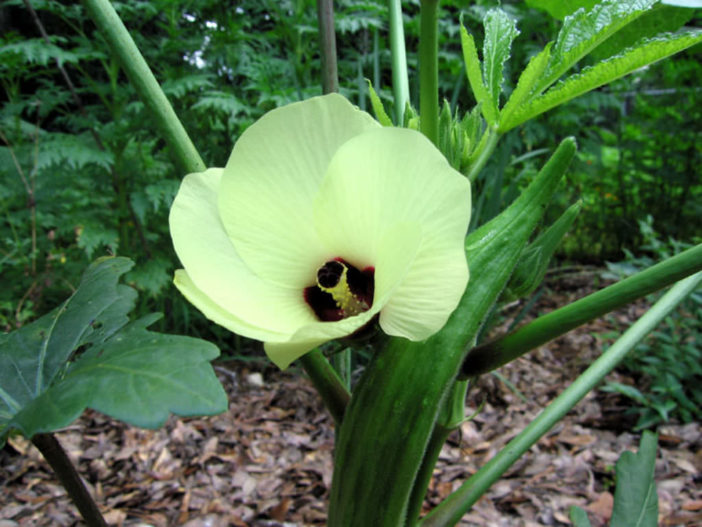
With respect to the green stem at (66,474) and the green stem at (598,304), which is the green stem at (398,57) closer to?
the green stem at (598,304)

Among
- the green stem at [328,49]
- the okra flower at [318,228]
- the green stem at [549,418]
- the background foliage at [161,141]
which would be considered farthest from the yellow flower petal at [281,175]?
the background foliage at [161,141]

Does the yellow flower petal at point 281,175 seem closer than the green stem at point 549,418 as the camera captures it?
Yes

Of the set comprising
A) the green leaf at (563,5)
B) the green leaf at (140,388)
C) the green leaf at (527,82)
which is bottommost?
the green leaf at (140,388)

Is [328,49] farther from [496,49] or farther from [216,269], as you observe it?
[216,269]

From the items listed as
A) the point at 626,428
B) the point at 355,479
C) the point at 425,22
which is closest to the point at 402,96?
the point at 425,22

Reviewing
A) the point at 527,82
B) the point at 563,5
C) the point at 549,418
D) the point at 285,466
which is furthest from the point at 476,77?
the point at 285,466

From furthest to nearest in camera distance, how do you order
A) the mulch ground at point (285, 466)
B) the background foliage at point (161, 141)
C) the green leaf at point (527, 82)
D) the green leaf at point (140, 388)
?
the background foliage at point (161, 141), the mulch ground at point (285, 466), the green leaf at point (527, 82), the green leaf at point (140, 388)

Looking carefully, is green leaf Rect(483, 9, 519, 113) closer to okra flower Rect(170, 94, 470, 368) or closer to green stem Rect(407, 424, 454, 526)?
okra flower Rect(170, 94, 470, 368)
